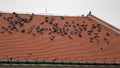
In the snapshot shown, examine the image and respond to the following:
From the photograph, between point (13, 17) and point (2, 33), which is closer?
point (2, 33)

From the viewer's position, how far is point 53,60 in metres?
47.4

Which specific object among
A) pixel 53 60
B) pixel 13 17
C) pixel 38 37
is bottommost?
pixel 53 60

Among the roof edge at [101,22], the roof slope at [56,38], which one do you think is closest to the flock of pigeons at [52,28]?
the roof slope at [56,38]

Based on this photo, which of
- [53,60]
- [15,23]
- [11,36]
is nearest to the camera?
[53,60]

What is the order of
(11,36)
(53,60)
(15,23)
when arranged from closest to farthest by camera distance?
(53,60), (11,36), (15,23)

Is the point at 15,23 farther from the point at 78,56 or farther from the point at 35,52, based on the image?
the point at 78,56

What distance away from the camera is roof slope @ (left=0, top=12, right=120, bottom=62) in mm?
48438

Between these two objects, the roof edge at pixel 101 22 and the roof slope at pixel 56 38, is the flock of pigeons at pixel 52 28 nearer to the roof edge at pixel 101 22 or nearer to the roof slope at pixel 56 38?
the roof slope at pixel 56 38

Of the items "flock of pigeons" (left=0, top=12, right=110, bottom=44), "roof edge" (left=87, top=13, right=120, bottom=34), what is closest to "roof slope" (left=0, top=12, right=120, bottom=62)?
"flock of pigeons" (left=0, top=12, right=110, bottom=44)

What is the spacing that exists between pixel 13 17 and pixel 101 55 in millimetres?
18175

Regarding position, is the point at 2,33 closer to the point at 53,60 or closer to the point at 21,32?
the point at 21,32

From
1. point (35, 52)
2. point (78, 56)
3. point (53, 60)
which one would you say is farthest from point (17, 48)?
point (78, 56)

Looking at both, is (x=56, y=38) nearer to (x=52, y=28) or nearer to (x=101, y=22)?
(x=52, y=28)

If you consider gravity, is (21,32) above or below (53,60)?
above
